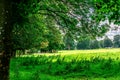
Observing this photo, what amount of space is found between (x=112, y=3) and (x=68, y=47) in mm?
185751

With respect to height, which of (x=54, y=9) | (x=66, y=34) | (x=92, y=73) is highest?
(x=54, y=9)

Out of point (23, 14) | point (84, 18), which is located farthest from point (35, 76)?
point (84, 18)

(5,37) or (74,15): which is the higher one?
(74,15)

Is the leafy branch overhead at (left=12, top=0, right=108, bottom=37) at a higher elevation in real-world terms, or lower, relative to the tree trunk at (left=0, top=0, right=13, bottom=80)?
higher

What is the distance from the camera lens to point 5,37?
1100 cm

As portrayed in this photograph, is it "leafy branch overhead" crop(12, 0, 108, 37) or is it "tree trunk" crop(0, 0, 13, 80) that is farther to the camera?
"leafy branch overhead" crop(12, 0, 108, 37)

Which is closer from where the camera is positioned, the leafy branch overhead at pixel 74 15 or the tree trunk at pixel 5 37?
Answer: the tree trunk at pixel 5 37

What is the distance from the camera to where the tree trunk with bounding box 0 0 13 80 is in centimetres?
1094

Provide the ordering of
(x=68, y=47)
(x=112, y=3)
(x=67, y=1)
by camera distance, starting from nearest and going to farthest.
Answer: (x=112, y=3) → (x=67, y=1) → (x=68, y=47)

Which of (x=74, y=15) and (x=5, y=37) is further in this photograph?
(x=74, y=15)

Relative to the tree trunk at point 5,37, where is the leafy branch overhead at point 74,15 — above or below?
above

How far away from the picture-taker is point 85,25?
94.9ft

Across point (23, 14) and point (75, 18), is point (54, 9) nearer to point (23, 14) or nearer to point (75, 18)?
point (75, 18)

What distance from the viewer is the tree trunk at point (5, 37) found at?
35.9 feet
